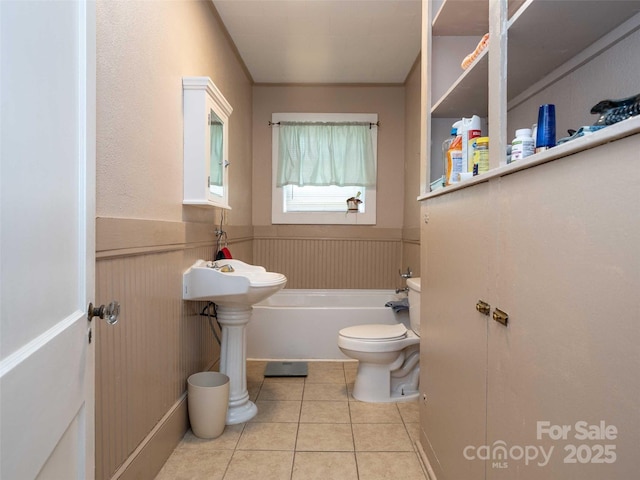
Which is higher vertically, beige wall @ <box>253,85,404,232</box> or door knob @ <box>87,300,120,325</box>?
beige wall @ <box>253,85,404,232</box>

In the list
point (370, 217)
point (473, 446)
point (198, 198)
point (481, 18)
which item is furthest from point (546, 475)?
point (370, 217)

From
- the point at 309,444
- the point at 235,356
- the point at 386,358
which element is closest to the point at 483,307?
the point at 309,444

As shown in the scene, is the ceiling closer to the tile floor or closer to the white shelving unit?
the white shelving unit

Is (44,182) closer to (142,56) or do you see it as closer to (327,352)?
(142,56)

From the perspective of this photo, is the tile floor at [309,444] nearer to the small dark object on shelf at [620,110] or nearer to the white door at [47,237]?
the white door at [47,237]

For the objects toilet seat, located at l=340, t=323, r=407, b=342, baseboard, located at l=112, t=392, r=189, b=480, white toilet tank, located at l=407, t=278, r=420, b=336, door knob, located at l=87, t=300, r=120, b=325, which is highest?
door knob, located at l=87, t=300, r=120, b=325

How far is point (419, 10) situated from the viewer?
2.55 m

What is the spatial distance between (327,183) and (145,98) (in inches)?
92.2

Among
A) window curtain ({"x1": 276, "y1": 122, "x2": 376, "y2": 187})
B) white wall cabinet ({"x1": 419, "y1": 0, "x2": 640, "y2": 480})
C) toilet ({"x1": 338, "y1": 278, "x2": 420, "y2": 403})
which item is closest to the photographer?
white wall cabinet ({"x1": 419, "y1": 0, "x2": 640, "y2": 480})

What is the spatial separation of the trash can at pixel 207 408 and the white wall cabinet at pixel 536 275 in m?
1.01

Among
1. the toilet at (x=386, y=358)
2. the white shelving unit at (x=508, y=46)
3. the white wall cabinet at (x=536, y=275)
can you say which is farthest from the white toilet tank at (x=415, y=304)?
the white shelving unit at (x=508, y=46)

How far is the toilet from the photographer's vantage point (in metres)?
2.45

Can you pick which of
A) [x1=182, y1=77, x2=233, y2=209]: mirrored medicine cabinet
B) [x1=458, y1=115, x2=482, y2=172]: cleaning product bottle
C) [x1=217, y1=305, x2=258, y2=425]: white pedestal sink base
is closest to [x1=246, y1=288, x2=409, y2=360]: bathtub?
[x1=217, y1=305, x2=258, y2=425]: white pedestal sink base

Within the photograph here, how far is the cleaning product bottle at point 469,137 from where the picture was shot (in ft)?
4.54
